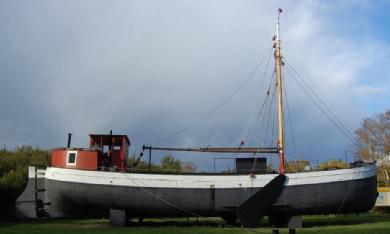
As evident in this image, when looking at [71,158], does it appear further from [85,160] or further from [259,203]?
[259,203]

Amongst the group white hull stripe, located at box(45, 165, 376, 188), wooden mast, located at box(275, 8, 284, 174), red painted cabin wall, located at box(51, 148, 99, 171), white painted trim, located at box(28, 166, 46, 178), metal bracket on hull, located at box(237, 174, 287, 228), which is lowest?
metal bracket on hull, located at box(237, 174, 287, 228)

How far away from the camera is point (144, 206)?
25.5 m

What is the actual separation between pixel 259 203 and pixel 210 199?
2.69 m

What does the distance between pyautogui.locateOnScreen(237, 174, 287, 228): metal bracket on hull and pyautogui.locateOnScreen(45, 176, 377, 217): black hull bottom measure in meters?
0.48

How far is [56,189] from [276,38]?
1577 centimetres

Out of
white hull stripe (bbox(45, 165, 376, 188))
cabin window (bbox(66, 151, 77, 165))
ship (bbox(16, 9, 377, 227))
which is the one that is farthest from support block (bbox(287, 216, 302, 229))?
cabin window (bbox(66, 151, 77, 165))

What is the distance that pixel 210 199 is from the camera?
25.2 meters

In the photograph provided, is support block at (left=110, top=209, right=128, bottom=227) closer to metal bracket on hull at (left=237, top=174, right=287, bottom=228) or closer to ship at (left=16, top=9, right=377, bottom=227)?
ship at (left=16, top=9, right=377, bottom=227)

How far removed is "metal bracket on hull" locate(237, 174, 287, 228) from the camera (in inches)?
941

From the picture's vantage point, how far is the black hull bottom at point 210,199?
25.1 metres

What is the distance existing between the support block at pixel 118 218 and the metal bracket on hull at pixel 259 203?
20.5 ft

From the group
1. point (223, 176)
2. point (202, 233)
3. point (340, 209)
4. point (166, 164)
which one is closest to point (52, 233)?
point (202, 233)

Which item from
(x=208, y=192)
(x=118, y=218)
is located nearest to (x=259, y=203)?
(x=208, y=192)

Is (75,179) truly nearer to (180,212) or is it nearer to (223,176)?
(180,212)
